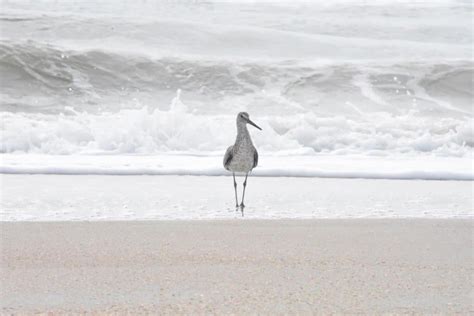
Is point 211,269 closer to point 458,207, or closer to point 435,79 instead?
point 458,207

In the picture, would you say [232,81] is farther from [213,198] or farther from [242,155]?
[242,155]

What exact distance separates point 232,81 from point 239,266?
12.6m

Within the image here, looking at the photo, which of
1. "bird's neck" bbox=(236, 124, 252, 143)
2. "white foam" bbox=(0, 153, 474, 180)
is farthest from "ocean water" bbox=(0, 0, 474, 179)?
"bird's neck" bbox=(236, 124, 252, 143)

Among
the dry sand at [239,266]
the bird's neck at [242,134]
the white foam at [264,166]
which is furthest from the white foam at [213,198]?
the bird's neck at [242,134]

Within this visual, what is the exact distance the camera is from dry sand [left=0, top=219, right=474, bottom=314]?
9.76ft

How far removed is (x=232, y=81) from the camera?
1609 centimetres

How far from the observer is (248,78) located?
53.6ft

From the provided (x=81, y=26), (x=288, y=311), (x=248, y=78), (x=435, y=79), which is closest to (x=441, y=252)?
(x=288, y=311)

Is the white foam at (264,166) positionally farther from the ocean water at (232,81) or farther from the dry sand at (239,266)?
the dry sand at (239,266)

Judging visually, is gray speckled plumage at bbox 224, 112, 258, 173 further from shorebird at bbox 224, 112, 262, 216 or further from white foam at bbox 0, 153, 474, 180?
white foam at bbox 0, 153, 474, 180

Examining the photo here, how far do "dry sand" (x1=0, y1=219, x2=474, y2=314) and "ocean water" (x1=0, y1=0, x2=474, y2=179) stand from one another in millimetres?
3041

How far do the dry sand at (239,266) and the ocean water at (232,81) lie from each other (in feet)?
9.98

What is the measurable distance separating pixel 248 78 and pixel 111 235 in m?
12.2

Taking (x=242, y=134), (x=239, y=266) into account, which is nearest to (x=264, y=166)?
(x=242, y=134)
